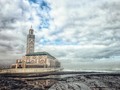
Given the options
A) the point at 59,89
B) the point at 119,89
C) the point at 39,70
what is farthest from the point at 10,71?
the point at 119,89

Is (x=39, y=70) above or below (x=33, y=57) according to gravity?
below

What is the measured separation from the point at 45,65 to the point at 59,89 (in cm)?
13270

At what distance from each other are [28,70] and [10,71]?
15.5 metres

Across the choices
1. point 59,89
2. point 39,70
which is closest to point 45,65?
point 39,70

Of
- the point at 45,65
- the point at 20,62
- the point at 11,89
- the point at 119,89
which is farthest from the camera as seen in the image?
the point at 45,65

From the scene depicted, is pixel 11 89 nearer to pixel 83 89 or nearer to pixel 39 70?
pixel 83 89

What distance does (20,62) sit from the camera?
164m

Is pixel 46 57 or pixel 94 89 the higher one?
pixel 46 57

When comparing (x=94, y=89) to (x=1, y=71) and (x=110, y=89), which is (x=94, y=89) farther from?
(x=1, y=71)

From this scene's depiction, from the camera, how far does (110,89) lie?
43.6 meters

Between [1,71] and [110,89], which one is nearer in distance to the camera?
[110,89]

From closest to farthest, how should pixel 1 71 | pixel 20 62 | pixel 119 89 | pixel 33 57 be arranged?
pixel 119 89, pixel 1 71, pixel 20 62, pixel 33 57

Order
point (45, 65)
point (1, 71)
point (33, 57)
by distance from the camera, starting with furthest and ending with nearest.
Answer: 1. point (33, 57)
2. point (45, 65)
3. point (1, 71)

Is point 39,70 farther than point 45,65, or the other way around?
point 45,65
